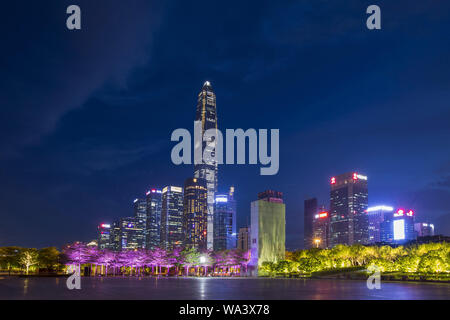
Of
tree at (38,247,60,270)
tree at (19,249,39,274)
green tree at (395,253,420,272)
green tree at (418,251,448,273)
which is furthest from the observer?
tree at (38,247,60,270)

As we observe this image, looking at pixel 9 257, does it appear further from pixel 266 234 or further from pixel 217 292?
pixel 217 292

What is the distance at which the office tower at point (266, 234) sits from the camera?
5138 inches

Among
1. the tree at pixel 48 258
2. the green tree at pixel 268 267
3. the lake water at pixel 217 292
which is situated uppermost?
the lake water at pixel 217 292

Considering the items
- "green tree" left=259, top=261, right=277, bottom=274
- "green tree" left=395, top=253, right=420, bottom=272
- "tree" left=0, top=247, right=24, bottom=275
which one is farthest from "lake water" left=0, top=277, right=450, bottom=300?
"tree" left=0, top=247, right=24, bottom=275

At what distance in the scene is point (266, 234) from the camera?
434ft

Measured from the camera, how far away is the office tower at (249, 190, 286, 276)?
5138 inches

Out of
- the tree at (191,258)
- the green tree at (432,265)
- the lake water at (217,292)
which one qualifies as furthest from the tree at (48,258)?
the green tree at (432,265)

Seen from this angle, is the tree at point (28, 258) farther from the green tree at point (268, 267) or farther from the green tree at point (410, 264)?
the green tree at point (410, 264)

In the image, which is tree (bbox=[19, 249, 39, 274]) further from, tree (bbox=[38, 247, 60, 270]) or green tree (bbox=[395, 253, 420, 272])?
green tree (bbox=[395, 253, 420, 272])

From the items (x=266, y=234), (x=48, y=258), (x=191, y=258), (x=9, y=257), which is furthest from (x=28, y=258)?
(x=266, y=234)

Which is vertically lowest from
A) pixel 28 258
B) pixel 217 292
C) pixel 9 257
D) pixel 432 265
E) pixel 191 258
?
pixel 191 258
